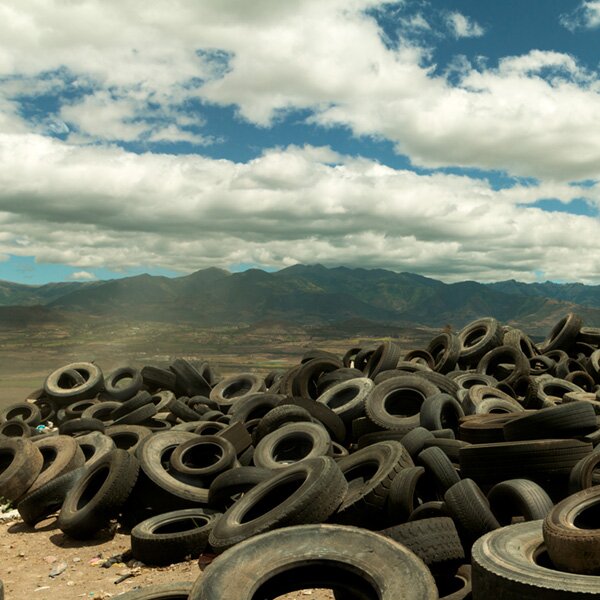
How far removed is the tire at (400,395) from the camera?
13336 millimetres

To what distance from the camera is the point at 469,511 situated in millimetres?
7566

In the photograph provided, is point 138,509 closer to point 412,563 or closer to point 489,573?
point 412,563

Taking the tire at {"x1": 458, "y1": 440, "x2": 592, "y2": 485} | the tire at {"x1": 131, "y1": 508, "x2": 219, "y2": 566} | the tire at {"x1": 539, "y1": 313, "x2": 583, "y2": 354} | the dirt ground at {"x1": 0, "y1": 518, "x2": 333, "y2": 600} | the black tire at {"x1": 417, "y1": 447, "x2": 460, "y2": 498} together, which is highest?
the tire at {"x1": 539, "y1": 313, "x2": 583, "y2": 354}

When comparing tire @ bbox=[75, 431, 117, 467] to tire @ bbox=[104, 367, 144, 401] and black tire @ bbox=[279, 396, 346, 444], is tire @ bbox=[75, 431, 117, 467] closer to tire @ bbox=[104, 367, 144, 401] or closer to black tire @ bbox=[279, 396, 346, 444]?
black tire @ bbox=[279, 396, 346, 444]

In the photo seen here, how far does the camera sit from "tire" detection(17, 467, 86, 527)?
37.7 ft

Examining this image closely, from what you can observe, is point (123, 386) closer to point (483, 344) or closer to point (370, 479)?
point (483, 344)

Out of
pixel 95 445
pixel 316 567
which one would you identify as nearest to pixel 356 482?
pixel 316 567

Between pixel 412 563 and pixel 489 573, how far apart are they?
30.7 inches

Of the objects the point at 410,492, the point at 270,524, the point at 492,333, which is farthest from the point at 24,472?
the point at 492,333

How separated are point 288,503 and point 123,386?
15.0 m

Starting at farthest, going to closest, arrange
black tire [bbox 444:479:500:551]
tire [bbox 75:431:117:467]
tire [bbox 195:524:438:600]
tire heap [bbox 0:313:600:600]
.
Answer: tire [bbox 75:431:117:467]
black tire [bbox 444:479:500:551]
tire heap [bbox 0:313:600:600]
tire [bbox 195:524:438:600]

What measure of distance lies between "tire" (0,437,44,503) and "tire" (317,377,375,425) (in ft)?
22.3

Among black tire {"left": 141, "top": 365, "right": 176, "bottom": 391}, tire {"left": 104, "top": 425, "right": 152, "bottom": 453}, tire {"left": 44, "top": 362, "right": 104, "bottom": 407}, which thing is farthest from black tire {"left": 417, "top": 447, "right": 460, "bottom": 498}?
tire {"left": 44, "top": 362, "right": 104, "bottom": 407}

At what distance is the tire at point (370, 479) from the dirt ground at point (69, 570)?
1121 millimetres
